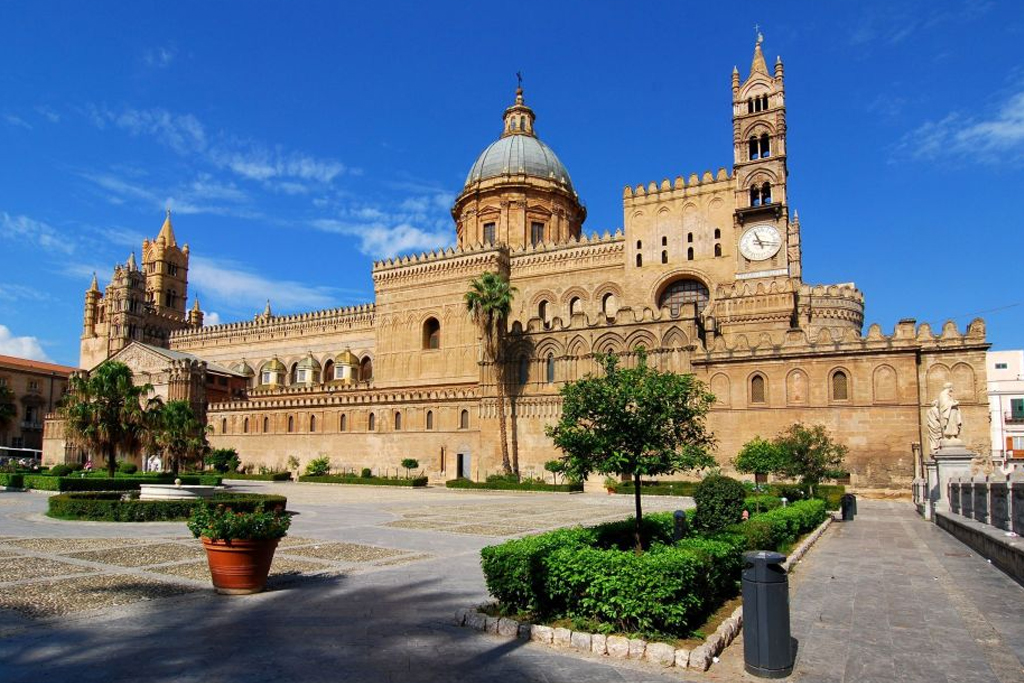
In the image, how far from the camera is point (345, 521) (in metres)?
19.6

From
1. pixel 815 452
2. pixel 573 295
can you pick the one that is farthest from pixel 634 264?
pixel 815 452

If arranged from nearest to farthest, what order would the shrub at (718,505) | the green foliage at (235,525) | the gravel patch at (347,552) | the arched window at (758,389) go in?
the green foliage at (235,525)
the gravel patch at (347,552)
the shrub at (718,505)
the arched window at (758,389)

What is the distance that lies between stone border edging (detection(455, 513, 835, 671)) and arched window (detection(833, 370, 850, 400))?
1243 inches

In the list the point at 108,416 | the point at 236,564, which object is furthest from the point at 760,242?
the point at 236,564

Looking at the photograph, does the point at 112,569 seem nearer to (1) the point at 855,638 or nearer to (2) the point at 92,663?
(2) the point at 92,663

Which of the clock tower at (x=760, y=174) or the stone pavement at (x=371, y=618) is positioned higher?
the clock tower at (x=760, y=174)

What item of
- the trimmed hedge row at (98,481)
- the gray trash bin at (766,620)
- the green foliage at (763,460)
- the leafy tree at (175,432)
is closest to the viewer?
the gray trash bin at (766,620)

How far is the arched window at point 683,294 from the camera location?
46.4 m

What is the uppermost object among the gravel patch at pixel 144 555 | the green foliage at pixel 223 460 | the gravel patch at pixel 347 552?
the gravel patch at pixel 144 555

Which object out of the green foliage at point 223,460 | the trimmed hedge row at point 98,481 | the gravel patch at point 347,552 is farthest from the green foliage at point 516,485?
the gravel patch at point 347,552

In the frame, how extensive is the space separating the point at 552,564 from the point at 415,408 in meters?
41.8

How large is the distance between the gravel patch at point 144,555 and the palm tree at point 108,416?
2089 cm

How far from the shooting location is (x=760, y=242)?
44.3 metres

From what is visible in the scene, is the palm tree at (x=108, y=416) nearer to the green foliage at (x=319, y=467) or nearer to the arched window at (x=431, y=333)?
the green foliage at (x=319, y=467)
